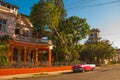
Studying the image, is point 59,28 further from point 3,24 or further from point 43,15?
point 3,24

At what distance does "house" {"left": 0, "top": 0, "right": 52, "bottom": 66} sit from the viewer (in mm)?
33688

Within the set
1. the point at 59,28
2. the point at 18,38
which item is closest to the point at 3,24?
the point at 18,38

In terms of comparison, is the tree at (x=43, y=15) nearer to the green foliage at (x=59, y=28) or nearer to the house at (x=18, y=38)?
the green foliage at (x=59, y=28)

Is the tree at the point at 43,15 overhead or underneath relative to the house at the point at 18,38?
overhead

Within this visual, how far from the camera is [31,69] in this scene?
3125 cm

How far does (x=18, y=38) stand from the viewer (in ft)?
114

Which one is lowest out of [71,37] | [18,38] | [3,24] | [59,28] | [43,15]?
[18,38]

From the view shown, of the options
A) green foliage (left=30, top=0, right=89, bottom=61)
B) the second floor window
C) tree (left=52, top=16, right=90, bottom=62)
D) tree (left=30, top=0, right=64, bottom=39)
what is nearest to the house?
the second floor window

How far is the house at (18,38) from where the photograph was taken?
1326 inches

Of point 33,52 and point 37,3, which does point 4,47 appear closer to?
point 33,52

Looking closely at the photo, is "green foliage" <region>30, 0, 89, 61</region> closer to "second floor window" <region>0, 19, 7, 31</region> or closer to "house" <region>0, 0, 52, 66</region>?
"house" <region>0, 0, 52, 66</region>

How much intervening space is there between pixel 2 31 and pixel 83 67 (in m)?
13.2

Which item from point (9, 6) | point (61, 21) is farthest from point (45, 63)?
point (61, 21)

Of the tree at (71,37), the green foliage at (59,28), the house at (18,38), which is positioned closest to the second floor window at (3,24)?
the house at (18,38)
